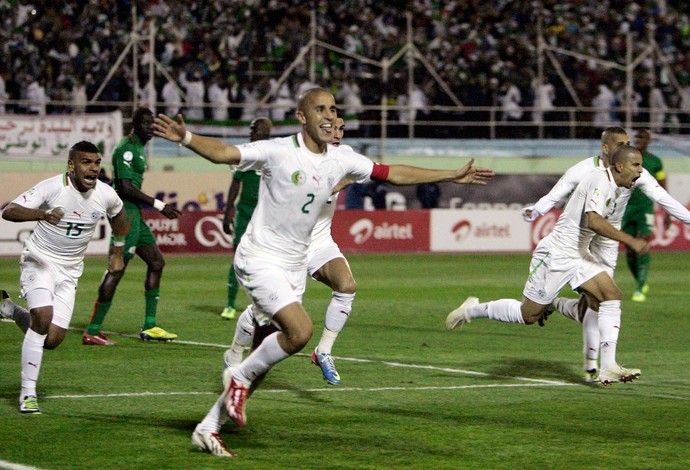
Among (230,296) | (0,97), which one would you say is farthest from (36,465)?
(0,97)

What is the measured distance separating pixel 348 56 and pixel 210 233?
20.8 ft

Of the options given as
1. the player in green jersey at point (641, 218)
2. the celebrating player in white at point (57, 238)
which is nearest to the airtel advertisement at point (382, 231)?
the player in green jersey at point (641, 218)

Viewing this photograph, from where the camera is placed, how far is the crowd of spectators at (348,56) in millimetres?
26922

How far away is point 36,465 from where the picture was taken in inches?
265

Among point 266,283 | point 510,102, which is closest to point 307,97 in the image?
point 266,283

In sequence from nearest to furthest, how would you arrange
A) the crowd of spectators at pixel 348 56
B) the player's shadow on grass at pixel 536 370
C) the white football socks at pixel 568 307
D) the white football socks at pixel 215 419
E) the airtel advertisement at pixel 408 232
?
the white football socks at pixel 215 419 → the player's shadow on grass at pixel 536 370 → the white football socks at pixel 568 307 → the airtel advertisement at pixel 408 232 → the crowd of spectators at pixel 348 56

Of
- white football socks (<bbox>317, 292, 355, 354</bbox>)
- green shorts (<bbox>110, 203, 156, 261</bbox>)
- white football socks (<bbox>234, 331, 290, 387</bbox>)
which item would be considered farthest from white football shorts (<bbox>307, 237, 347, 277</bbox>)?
white football socks (<bbox>234, 331, 290, 387</bbox>)

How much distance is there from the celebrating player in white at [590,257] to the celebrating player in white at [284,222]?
254cm

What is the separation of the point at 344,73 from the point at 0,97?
26.2 ft

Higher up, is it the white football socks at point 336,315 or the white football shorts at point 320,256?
the white football shorts at point 320,256

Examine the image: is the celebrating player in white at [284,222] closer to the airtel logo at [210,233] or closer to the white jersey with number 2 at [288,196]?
the white jersey with number 2 at [288,196]

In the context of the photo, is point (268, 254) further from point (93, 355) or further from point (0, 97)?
point (0, 97)

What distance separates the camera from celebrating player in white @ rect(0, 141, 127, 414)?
28.3ft

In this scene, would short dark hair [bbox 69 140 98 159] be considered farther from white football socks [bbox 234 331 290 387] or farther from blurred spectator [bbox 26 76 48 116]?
blurred spectator [bbox 26 76 48 116]
